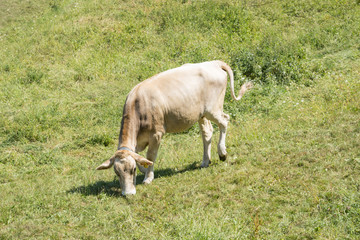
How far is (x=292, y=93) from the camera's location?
12.1 metres

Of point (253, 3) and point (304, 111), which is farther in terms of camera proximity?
point (253, 3)

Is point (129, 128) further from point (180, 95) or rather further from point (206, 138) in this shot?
point (206, 138)

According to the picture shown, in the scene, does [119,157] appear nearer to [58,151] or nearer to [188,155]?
[188,155]

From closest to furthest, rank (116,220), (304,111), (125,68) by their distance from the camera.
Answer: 1. (116,220)
2. (304,111)
3. (125,68)

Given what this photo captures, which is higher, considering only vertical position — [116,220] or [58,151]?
[116,220]

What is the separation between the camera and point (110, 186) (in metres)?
7.98

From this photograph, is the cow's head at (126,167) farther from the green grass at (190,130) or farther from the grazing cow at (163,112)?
the green grass at (190,130)

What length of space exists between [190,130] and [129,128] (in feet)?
13.3

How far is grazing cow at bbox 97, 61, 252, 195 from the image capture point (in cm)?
745

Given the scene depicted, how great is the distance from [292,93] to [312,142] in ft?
13.1

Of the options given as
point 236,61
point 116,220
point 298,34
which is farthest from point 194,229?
point 298,34

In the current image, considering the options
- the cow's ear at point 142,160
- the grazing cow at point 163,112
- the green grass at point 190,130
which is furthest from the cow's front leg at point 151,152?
the cow's ear at point 142,160

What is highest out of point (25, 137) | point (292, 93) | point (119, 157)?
point (119, 157)

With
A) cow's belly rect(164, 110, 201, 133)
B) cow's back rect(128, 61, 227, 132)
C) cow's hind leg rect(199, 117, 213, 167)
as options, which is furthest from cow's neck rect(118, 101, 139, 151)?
cow's hind leg rect(199, 117, 213, 167)
